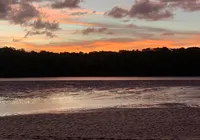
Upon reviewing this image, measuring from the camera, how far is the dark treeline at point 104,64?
13075 cm

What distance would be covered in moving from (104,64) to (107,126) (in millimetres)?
124279

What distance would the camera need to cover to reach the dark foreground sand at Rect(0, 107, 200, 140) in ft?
53.5

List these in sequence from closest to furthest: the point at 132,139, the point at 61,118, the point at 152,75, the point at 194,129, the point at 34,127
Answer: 1. the point at 132,139
2. the point at 194,129
3. the point at 34,127
4. the point at 61,118
5. the point at 152,75

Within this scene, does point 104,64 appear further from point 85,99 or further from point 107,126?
point 107,126

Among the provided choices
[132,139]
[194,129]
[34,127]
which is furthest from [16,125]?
Answer: [194,129]

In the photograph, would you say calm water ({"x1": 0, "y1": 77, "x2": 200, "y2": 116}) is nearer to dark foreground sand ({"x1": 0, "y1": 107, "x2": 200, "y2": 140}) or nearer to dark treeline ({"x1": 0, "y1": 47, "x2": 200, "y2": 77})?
dark foreground sand ({"x1": 0, "y1": 107, "x2": 200, "y2": 140})

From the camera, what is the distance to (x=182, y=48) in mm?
142875

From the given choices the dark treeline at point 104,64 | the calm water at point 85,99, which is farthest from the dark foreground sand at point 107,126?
the dark treeline at point 104,64

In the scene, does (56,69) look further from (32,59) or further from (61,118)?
(61,118)

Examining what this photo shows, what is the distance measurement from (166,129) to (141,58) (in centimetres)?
11966

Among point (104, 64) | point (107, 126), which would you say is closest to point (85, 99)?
point (107, 126)

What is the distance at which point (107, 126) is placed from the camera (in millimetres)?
19062

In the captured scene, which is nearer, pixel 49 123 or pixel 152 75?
pixel 49 123

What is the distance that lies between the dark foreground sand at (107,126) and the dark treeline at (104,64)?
354 ft
